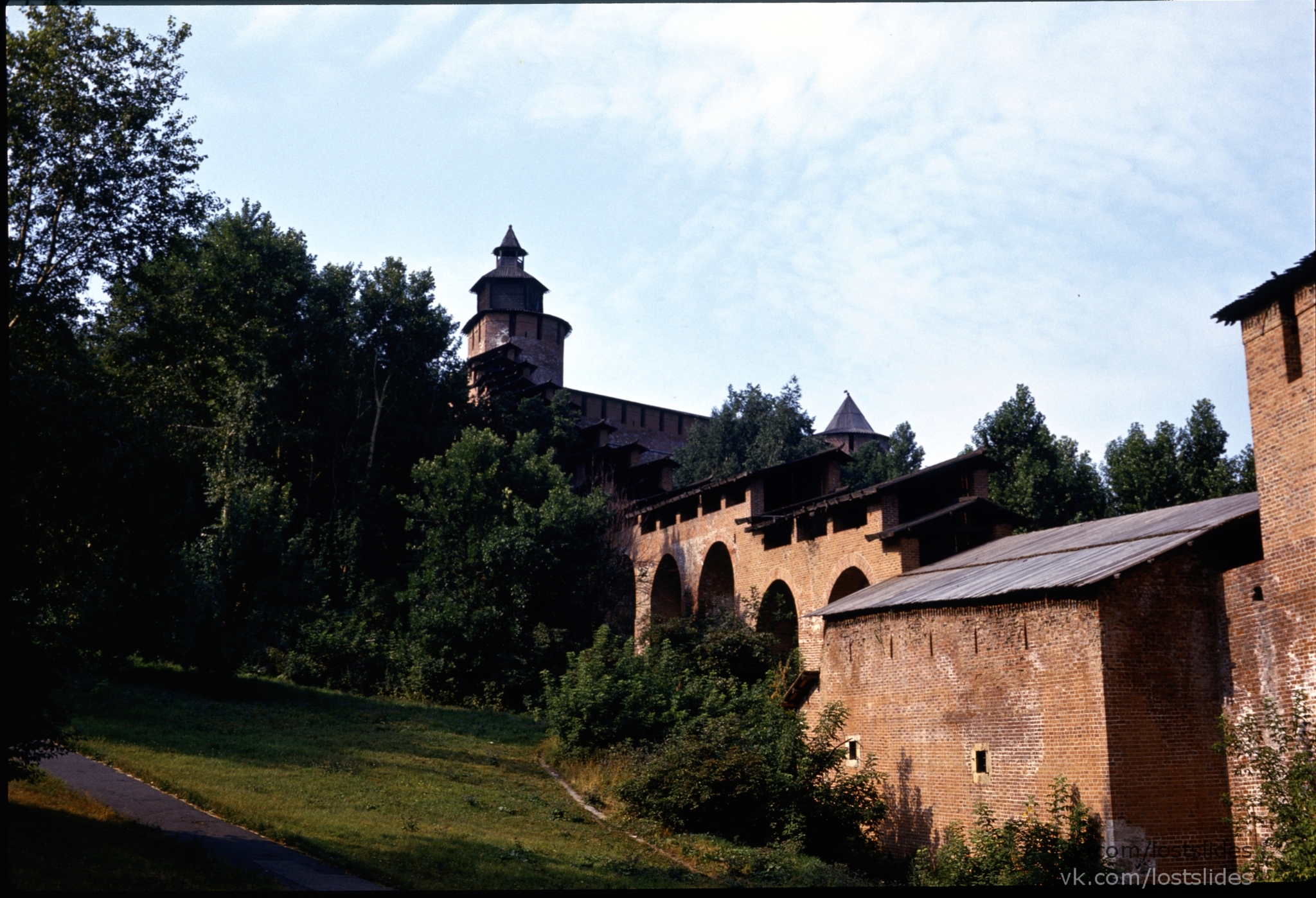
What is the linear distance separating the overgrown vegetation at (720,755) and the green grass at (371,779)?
1.18m

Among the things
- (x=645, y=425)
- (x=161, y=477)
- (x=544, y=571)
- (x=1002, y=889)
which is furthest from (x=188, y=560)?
(x=645, y=425)

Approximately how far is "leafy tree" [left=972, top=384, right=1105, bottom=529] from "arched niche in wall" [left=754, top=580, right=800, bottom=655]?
8782 mm

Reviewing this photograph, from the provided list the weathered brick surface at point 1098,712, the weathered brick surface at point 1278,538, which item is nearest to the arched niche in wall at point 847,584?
the weathered brick surface at point 1098,712

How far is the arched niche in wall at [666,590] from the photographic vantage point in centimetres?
3322

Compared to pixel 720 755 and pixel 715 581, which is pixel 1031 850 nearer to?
pixel 720 755

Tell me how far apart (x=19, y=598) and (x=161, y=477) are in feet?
6.33

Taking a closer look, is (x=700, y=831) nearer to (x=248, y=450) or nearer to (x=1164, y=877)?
(x=1164, y=877)

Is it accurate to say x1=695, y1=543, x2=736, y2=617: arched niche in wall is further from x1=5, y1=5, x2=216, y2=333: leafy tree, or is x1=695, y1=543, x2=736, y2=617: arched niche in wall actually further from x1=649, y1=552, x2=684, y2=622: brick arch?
x1=5, y1=5, x2=216, y2=333: leafy tree

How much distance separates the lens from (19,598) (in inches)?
464

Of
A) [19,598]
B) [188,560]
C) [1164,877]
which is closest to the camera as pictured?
[19,598]

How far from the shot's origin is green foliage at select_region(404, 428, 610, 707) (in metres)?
27.1

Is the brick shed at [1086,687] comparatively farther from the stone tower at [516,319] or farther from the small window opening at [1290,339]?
the stone tower at [516,319]

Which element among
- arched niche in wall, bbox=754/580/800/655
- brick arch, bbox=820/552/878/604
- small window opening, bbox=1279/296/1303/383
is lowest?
arched niche in wall, bbox=754/580/800/655

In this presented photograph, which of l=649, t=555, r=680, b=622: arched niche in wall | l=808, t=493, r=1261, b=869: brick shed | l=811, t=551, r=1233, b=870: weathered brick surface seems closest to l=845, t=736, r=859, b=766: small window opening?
l=808, t=493, r=1261, b=869: brick shed
